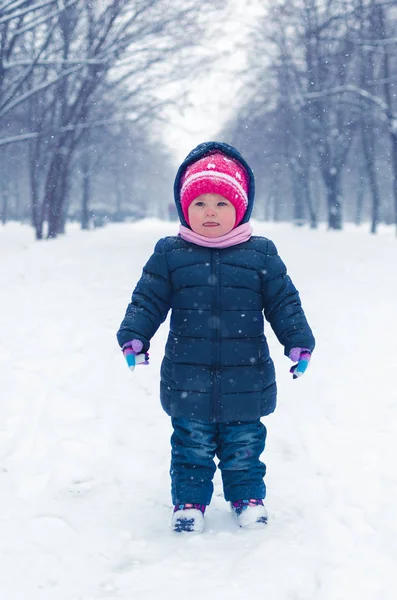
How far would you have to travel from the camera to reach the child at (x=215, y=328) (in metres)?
2.64

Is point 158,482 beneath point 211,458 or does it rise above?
beneath

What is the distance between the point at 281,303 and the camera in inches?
107

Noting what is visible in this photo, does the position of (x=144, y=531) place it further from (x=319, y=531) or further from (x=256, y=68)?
(x=256, y=68)

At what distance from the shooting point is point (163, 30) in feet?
40.8

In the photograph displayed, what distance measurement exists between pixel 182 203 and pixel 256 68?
727 inches

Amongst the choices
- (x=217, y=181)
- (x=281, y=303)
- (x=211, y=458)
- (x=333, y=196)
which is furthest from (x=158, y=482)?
(x=333, y=196)

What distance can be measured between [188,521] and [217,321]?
0.87 m

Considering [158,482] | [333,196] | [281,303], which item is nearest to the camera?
[281,303]

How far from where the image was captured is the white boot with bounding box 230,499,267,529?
2.66 meters

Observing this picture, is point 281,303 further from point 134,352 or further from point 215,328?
point 134,352

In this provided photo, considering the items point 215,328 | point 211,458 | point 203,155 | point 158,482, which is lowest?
point 158,482

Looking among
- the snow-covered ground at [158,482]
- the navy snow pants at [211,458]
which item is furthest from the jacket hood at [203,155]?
the snow-covered ground at [158,482]

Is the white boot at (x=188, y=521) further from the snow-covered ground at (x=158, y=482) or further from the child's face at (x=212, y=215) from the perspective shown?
the child's face at (x=212, y=215)

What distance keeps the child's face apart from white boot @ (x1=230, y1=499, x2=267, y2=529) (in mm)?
1203
